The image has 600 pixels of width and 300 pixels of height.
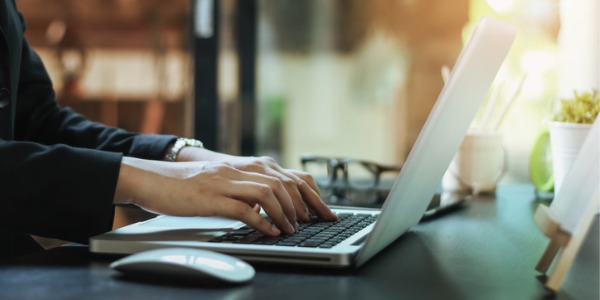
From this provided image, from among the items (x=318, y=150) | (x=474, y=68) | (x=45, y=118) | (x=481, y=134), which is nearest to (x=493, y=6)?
(x=318, y=150)

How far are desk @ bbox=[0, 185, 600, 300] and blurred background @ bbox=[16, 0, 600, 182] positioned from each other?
239cm

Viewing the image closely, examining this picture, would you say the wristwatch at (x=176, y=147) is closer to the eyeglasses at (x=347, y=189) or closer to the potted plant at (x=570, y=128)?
the eyeglasses at (x=347, y=189)

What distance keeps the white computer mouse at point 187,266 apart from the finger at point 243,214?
0.15m

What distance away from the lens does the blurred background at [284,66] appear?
3.39m

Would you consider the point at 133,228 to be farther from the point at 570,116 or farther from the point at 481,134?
the point at 481,134

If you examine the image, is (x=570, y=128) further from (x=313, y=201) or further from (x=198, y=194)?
(x=198, y=194)

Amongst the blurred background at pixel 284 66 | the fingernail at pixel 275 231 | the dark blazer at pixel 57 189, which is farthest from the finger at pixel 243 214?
the blurred background at pixel 284 66

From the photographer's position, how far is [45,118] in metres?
1.39

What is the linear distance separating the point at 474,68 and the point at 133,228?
0.42 m

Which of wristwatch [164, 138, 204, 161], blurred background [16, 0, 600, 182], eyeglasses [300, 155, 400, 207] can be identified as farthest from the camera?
blurred background [16, 0, 600, 182]

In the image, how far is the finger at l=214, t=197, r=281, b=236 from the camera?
0.83m

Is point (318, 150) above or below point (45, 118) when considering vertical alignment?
below

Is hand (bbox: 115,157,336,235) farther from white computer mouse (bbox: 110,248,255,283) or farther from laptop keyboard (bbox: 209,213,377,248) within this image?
white computer mouse (bbox: 110,248,255,283)

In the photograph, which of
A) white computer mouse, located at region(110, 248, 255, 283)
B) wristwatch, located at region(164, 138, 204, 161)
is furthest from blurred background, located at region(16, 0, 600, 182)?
white computer mouse, located at region(110, 248, 255, 283)
